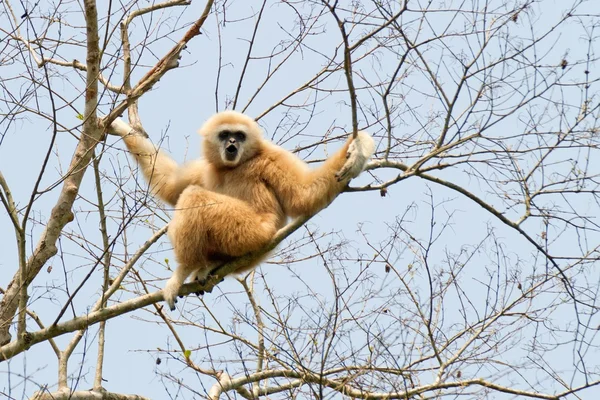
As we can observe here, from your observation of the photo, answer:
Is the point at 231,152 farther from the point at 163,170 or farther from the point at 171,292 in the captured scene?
the point at 171,292

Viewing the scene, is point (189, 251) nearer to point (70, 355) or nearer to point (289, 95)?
point (70, 355)

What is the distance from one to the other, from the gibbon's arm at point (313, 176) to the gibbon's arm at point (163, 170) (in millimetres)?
1146

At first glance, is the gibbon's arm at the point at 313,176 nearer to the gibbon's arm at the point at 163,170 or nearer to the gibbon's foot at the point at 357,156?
the gibbon's foot at the point at 357,156

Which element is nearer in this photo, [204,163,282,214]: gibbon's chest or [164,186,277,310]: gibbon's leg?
[164,186,277,310]: gibbon's leg

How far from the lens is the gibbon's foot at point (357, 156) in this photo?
645 cm

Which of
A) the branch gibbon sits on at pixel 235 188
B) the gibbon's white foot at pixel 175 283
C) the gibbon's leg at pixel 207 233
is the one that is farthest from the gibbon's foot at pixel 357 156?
the gibbon's white foot at pixel 175 283

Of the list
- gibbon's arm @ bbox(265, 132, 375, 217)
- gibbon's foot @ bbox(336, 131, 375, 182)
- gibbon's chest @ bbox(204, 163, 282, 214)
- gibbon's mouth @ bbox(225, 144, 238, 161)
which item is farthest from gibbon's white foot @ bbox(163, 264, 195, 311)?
gibbon's foot @ bbox(336, 131, 375, 182)

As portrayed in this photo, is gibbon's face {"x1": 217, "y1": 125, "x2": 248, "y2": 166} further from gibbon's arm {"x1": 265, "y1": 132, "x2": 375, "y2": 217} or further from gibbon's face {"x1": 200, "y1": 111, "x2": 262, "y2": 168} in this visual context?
gibbon's arm {"x1": 265, "y1": 132, "x2": 375, "y2": 217}

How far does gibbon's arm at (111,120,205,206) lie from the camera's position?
26.3ft

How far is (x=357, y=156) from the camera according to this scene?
6.45 m

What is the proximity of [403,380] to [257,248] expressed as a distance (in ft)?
6.29

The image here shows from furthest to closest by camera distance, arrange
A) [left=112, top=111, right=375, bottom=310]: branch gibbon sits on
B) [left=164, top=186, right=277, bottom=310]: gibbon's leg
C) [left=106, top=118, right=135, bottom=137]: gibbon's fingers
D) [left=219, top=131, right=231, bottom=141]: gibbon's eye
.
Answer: [left=219, top=131, right=231, bottom=141]: gibbon's eye → [left=106, top=118, right=135, bottom=137]: gibbon's fingers → [left=164, top=186, right=277, bottom=310]: gibbon's leg → [left=112, top=111, right=375, bottom=310]: branch gibbon sits on

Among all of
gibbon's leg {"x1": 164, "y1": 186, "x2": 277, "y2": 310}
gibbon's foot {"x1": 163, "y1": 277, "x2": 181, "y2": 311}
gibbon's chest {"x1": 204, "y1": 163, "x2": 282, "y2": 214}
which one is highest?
gibbon's chest {"x1": 204, "y1": 163, "x2": 282, "y2": 214}

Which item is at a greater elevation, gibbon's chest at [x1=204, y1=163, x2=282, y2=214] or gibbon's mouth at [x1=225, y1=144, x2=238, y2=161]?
gibbon's mouth at [x1=225, y1=144, x2=238, y2=161]
